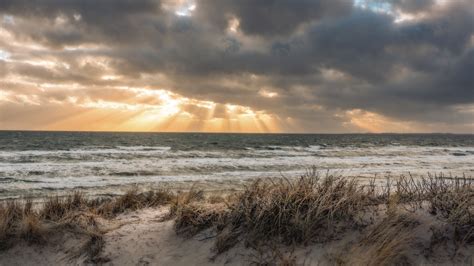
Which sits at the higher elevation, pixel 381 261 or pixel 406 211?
pixel 406 211

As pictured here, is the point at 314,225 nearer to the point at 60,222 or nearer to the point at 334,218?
the point at 334,218

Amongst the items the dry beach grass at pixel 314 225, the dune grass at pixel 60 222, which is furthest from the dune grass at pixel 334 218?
the dune grass at pixel 60 222

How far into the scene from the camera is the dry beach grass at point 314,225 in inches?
170

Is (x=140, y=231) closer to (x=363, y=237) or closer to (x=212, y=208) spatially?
(x=212, y=208)

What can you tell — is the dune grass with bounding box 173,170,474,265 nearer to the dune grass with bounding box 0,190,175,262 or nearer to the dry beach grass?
the dry beach grass

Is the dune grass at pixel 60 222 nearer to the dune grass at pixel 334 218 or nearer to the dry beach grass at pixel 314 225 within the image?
the dry beach grass at pixel 314 225

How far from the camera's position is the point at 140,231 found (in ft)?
19.0

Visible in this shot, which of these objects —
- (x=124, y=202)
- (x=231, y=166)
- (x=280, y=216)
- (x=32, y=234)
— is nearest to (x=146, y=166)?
(x=231, y=166)

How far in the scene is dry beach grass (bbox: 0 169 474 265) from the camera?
4.33 meters

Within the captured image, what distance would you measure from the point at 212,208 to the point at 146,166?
1826cm

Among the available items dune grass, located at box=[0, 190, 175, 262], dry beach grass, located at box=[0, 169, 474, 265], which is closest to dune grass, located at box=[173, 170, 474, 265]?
dry beach grass, located at box=[0, 169, 474, 265]

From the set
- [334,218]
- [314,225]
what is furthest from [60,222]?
[334,218]

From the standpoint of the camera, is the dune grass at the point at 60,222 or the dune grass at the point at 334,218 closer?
the dune grass at the point at 334,218

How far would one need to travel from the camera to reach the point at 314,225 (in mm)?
4789
